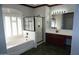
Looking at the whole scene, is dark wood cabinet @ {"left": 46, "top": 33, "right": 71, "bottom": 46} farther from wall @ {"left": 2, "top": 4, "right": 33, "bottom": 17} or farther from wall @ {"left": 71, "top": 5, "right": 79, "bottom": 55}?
wall @ {"left": 2, "top": 4, "right": 33, "bottom": 17}

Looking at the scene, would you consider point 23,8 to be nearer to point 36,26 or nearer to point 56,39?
point 36,26

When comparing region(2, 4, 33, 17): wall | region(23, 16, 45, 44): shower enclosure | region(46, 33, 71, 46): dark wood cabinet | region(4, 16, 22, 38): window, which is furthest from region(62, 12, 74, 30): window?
region(4, 16, 22, 38): window

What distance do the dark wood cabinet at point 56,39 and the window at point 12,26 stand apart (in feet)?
1.94

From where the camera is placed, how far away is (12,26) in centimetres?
111

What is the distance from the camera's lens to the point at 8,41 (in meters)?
1.12

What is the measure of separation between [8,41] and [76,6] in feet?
3.79

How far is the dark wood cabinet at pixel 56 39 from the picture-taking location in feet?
4.66

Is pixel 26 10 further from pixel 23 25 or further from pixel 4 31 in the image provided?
pixel 4 31

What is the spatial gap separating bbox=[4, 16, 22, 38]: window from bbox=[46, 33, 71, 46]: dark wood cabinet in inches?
23.3

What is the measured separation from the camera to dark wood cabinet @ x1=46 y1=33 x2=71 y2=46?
1.42 m

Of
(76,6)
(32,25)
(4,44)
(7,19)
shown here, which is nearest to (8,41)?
(4,44)

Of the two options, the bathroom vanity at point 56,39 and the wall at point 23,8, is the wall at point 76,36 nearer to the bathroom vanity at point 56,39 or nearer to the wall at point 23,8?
the bathroom vanity at point 56,39

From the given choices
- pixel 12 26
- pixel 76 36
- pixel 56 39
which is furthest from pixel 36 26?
pixel 76 36

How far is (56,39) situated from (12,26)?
36.7 inches
